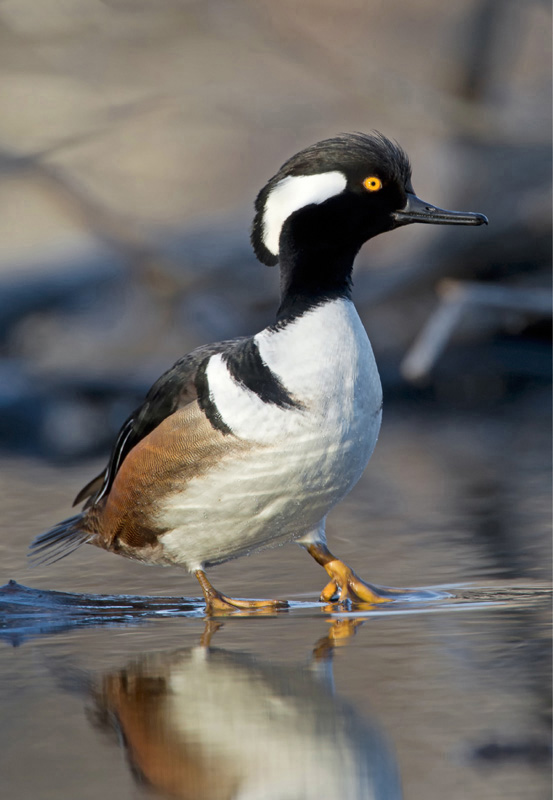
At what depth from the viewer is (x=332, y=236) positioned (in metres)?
4.12

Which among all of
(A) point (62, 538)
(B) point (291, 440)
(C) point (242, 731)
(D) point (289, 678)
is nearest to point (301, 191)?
(B) point (291, 440)

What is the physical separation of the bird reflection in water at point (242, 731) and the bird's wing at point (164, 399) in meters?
1.16

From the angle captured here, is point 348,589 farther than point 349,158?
No

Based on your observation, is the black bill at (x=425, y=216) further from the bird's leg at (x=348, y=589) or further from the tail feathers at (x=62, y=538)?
the tail feathers at (x=62, y=538)

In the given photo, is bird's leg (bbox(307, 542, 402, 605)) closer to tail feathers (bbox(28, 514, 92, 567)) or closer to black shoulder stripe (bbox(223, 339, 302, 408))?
black shoulder stripe (bbox(223, 339, 302, 408))

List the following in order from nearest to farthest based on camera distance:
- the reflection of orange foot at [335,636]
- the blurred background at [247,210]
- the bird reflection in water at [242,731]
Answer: the bird reflection in water at [242,731] → the reflection of orange foot at [335,636] → the blurred background at [247,210]

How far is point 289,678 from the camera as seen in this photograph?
285cm

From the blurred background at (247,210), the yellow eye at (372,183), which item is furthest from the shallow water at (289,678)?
the blurred background at (247,210)

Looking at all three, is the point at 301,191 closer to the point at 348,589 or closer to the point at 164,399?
the point at 164,399

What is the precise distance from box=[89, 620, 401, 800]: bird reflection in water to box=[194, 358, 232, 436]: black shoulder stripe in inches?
35.6

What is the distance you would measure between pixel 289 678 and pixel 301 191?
1.82 metres

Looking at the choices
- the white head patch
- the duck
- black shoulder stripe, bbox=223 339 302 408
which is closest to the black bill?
the duck

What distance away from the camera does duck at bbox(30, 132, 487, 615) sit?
3.75 m

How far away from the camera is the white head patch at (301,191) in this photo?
404 cm
